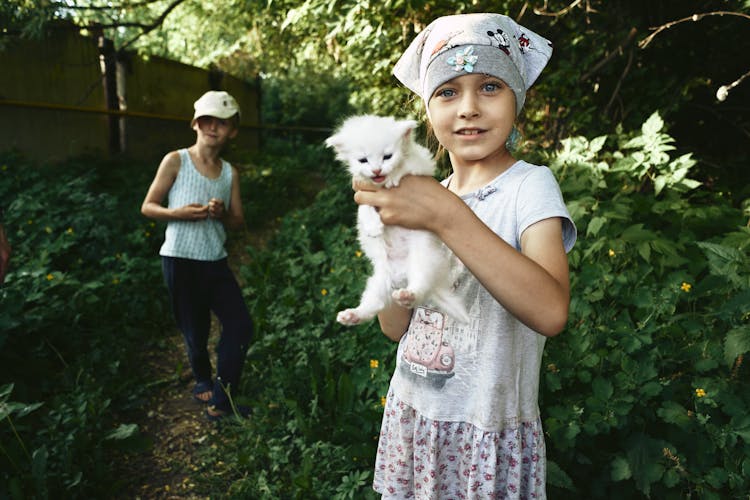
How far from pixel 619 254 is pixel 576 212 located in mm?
329

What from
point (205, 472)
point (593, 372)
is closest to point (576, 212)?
point (593, 372)

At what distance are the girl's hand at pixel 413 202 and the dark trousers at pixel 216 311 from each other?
2.28 metres

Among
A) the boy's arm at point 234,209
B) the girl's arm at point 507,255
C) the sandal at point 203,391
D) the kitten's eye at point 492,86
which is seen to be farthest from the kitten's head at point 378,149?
the sandal at point 203,391

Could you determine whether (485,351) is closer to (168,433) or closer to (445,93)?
(445,93)

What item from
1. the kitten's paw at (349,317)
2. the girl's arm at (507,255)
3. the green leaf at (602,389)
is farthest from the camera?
the green leaf at (602,389)

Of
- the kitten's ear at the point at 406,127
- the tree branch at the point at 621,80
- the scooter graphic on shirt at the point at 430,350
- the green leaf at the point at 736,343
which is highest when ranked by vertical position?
the tree branch at the point at 621,80

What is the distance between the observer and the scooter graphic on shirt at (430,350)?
1.38m

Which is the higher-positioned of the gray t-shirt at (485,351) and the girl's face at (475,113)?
the girl's face at (475,113)

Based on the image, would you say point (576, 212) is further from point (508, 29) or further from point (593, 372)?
point (508, 29)

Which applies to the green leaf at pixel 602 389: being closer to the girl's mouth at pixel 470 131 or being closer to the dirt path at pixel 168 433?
the girl's mouth at pixel 470 131

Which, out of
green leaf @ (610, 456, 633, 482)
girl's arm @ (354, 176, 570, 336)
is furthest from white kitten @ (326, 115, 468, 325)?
green leaf @ (610, 456, 633, 482)

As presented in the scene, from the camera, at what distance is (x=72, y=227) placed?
511 cm

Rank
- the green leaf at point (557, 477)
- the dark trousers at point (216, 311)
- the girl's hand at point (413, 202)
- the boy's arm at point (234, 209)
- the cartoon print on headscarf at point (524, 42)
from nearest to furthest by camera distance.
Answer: the girl's hand at point (413, 202), the cartoon print on headscarf at point (524, 42), the green leaf at point (557, 477), the dark trousers at point (216, 311), the boy's arm at point (234, 209)

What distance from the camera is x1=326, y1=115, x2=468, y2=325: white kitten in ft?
4.42
